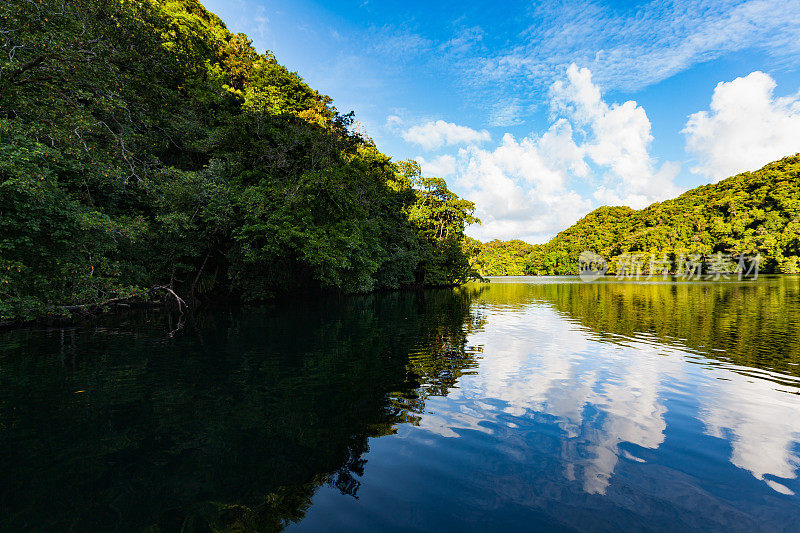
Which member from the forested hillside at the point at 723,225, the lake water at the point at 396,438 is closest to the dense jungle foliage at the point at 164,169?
the lake water at the point at 396,438

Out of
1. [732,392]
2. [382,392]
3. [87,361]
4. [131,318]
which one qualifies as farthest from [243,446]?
[131,318]

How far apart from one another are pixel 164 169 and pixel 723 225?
13328 centimetres

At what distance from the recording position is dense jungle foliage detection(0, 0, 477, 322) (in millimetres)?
12469

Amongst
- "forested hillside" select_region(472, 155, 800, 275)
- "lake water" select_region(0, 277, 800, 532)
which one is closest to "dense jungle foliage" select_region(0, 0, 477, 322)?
"lake water" select_region(0, 277, 800, 532)

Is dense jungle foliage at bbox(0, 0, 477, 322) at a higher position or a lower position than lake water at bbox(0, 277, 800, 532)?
higher

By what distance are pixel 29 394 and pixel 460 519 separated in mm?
12046

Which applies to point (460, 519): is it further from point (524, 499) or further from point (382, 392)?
point (382, 392)

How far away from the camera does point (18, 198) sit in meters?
11.4

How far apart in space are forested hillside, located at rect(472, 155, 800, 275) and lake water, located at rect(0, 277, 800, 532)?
6647cm

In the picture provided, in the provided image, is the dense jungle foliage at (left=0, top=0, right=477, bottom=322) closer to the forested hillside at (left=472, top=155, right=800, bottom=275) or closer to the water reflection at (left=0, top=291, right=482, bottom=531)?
the water reflection at (left=0, top=291, right=482, bottom=531)

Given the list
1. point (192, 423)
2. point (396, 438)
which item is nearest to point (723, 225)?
point (396, 438)

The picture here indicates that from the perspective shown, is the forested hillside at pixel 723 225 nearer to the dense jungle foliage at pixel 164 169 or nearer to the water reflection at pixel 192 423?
the dense jungle foliage at pixel 164 169

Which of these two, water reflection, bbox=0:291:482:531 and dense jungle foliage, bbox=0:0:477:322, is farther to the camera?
dense jungle foliage, bbox=0:0:477:322

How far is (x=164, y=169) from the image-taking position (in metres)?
19.1
